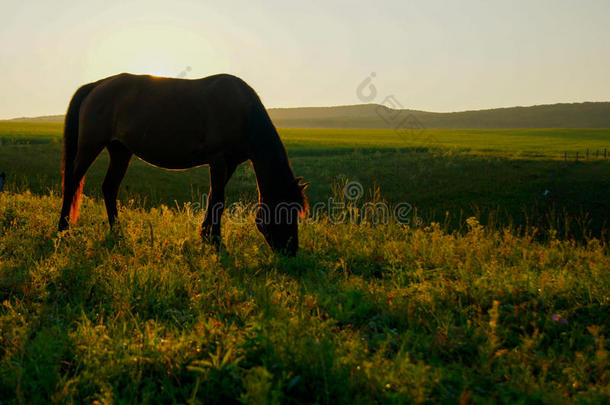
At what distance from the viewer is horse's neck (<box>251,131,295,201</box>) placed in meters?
6.09

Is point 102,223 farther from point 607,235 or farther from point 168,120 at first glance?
point 607,235

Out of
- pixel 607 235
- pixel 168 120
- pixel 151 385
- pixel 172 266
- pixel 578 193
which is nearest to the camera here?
pixel 151 385

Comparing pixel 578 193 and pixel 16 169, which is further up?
pixel 16 169

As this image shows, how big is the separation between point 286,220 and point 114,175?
3.46 m

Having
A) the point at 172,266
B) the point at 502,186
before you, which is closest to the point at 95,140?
the point at 172,266

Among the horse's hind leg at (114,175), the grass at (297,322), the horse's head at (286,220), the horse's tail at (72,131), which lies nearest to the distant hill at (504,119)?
the horse's hind leg at (114,175)

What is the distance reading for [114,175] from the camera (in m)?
7.45

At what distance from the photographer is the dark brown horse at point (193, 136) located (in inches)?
239

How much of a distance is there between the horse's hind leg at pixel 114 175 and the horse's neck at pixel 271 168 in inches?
108

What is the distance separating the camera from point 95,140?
6.99m

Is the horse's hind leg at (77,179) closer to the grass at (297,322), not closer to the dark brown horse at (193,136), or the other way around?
the dark brown horse at (193,136)

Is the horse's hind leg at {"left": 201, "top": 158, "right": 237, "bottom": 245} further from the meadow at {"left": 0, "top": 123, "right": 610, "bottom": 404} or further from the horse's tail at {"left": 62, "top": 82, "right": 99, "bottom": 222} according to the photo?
the horse's tail at {"left": 62, "top": 82, "right": 99, "bottom": 222}

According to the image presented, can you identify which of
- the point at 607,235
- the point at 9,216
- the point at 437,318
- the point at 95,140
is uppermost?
the point at 95,140

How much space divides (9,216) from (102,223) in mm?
1601
